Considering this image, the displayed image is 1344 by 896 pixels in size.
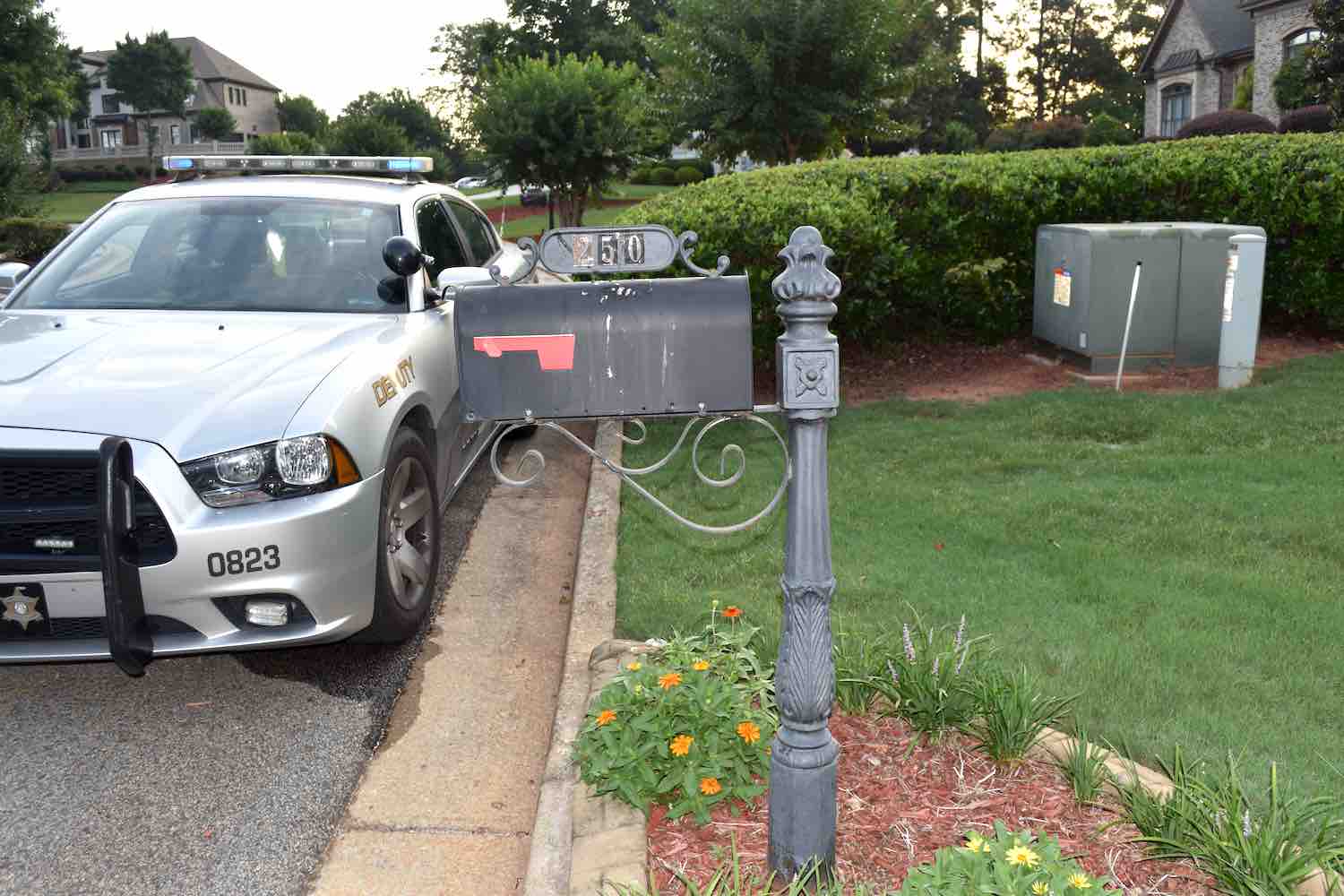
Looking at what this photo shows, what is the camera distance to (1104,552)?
5391 millimetres

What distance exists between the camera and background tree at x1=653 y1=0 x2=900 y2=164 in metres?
17.1

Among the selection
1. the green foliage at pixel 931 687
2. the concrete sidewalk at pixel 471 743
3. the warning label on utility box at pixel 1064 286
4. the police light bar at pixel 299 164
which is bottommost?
the concrete sidewalk at pixel 471 743

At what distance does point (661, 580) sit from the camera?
5.32 m

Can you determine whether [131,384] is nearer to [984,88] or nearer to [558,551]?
[558,551]

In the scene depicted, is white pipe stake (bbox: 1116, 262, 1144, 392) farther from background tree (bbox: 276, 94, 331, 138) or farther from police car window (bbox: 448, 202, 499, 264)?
background tree (bbox: 276, 94, 331, 138)

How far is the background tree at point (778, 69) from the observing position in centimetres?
1712

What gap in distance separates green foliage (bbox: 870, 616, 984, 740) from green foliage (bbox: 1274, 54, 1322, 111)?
3368 cm

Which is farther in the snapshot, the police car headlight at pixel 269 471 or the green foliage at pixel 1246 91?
the green foliage at pixel 1246 91

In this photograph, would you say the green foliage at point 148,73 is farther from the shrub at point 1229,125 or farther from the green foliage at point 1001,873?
the green foliage at point 1001,873

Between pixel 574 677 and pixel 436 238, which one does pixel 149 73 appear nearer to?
pixel 436 238

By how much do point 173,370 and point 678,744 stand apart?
239cm

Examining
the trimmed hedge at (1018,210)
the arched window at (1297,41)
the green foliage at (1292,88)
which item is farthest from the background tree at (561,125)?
the arched window at (1297,41)

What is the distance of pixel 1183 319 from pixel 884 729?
6781mm

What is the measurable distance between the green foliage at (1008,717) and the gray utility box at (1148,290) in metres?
6.28
